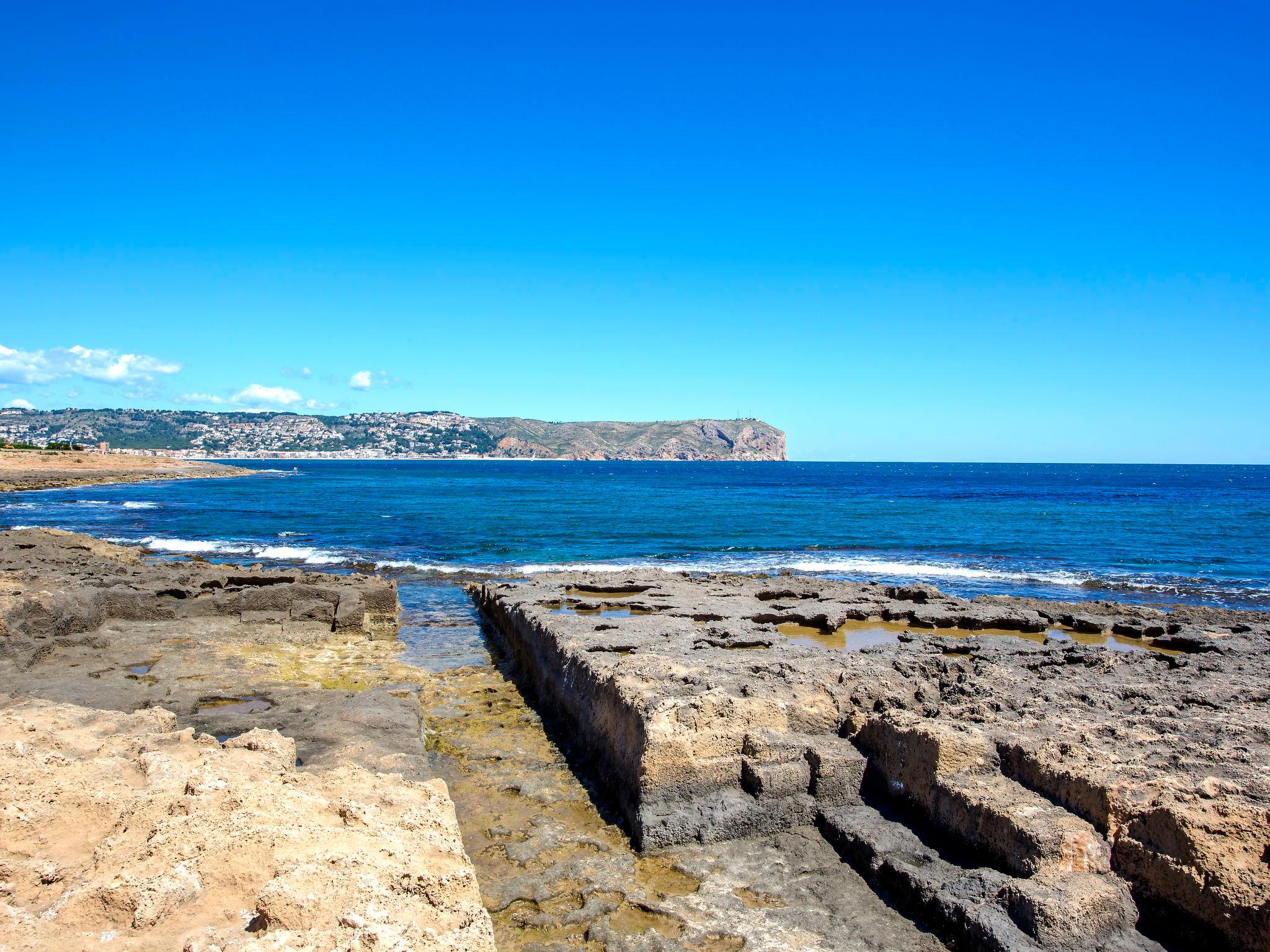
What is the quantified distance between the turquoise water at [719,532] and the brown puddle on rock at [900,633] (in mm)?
7037

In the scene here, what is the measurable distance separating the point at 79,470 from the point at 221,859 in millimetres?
97029

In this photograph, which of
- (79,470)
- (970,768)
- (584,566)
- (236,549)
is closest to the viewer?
(970,768)

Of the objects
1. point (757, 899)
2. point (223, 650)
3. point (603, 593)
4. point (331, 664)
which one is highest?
point (603, 593)

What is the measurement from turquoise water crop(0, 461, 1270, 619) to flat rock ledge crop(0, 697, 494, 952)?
17200 mm

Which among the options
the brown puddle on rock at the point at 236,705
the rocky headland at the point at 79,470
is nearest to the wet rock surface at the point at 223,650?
the brown puddle on rock at the point at 236,705

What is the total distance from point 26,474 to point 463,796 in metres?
85.6

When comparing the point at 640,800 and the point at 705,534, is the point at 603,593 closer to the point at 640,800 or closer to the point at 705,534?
the point at 640,800

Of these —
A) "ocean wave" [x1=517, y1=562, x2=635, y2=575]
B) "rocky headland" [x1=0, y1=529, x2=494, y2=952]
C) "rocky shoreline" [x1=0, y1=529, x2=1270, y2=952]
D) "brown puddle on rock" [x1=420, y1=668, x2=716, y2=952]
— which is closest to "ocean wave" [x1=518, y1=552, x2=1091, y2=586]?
"ocean wave" [x1=517, y1=562, x2=635, y2=575]

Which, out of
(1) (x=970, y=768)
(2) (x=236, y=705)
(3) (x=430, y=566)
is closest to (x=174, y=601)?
(2) (x=236, y=705)

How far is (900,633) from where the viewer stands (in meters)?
14.2

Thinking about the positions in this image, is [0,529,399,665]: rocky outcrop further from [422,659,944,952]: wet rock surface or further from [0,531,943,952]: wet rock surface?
[422,659,944,952]: wet rock surface

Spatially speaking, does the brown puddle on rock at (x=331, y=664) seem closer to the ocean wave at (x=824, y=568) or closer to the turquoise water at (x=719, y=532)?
the turquoise water at (x=719, y=532)

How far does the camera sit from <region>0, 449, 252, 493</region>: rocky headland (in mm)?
67812

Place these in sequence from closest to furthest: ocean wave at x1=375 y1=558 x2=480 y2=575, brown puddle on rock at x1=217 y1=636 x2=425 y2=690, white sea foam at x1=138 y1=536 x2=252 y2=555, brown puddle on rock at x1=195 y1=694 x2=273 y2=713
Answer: brown puddle on rock at x1=195 y1=694 x2=273 y2=713 < brown puddle on rock at x1=217 y1=636 x2=425 y2=690 < ocean wave at x1=375 y1=558 x2=480 y2=575 < white sea foam at x1=138 y1=536 x2=252 y2=555
